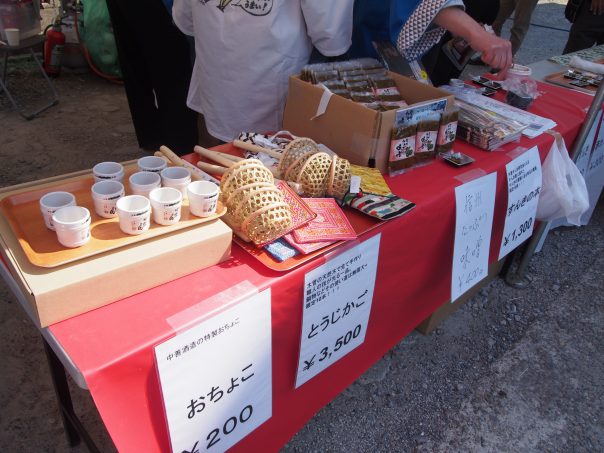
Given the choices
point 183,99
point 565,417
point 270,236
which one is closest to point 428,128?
point 270,236

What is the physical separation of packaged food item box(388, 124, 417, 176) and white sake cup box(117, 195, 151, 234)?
67 centimetres

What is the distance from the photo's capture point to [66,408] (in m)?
1.29

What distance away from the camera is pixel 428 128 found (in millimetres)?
1280

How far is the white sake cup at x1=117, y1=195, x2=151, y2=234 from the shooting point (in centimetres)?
79

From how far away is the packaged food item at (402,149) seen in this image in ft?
3.99

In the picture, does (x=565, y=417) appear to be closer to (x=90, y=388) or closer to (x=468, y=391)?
(x=468, y=391)

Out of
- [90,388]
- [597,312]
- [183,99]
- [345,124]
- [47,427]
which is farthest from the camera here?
[183,99]

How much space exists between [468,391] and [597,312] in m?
0.88

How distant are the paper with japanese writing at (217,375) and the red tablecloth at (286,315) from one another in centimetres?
3

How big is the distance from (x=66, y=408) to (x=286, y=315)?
0.79 m

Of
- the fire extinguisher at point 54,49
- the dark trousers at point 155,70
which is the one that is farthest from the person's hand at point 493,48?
the fire extinguisher at point 54,49

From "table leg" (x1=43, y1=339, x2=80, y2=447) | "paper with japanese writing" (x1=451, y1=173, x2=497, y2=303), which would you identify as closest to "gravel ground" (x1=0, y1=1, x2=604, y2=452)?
"table leg" (x1=43, y1=339, x2=80, y2=447)

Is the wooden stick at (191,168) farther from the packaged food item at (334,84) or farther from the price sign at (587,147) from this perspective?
the price sign at (587,147)

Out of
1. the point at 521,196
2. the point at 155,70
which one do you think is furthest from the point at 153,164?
the point at 155,70
